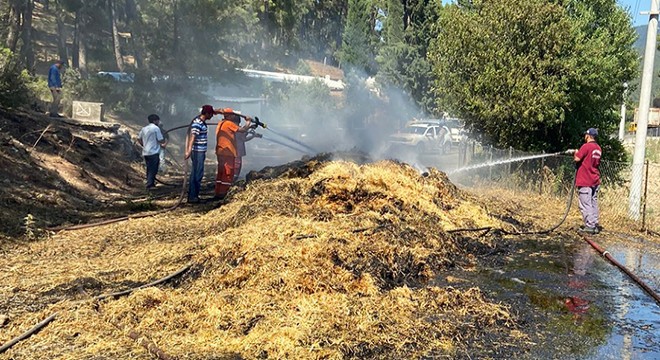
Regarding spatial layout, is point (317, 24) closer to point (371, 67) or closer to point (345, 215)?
point (371, 67)

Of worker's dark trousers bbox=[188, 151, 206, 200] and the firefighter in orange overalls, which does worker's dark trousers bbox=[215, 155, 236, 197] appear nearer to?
the firefighter in orange overalls

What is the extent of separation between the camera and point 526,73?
42.1ft

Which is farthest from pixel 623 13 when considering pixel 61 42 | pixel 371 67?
pixel 371 67

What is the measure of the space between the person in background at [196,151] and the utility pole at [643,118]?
7.94 metres

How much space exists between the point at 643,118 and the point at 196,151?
8338mm

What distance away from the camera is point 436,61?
48.3 ft

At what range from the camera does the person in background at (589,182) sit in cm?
966

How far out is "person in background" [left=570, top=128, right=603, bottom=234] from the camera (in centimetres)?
966

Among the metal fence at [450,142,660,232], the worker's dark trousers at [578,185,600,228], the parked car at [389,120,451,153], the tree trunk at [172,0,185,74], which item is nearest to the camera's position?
the worker's dark trousers at [578,185,600,228]

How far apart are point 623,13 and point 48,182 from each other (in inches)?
611

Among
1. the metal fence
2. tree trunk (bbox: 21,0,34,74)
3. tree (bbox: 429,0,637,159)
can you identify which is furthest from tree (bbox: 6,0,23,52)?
the metal fence

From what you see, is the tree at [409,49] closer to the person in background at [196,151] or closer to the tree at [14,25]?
the tree at [14,25]

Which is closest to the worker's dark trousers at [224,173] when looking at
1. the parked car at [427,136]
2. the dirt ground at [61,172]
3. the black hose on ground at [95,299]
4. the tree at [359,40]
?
the dirt ground at [61,172]

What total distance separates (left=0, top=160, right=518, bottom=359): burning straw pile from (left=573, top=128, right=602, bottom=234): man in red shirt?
3197 mm
